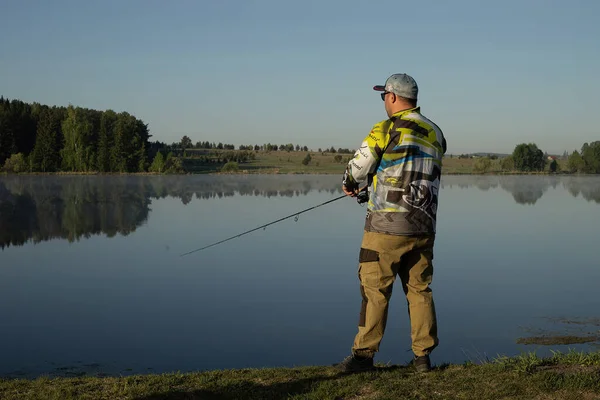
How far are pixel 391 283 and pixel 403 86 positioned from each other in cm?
151

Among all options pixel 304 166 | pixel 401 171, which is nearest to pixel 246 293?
pixel 401 171

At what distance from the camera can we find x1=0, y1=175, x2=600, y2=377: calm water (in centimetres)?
829

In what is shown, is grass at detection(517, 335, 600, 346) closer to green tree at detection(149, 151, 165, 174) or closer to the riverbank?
the riverbank

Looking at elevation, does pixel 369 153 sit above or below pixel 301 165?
above

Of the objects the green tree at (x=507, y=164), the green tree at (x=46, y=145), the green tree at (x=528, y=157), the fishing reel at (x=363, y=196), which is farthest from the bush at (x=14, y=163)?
the fishing reel at (x=363, y=196)

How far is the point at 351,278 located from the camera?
509 inches

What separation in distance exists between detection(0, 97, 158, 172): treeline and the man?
2846 inches

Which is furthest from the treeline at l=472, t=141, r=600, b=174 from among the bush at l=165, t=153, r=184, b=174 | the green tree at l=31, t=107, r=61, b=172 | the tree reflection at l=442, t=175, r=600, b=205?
the green tree at l=31, t=107, r=61, b=172

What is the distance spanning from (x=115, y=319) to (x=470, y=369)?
6.19 metres

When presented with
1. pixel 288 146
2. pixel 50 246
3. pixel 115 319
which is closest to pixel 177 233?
pixel 50 246

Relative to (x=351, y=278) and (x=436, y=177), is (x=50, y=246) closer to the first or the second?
(x=351, y=278)

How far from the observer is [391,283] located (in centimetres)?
497

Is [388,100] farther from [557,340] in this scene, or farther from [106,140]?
[106,140]

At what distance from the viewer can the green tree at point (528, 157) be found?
96.0m
